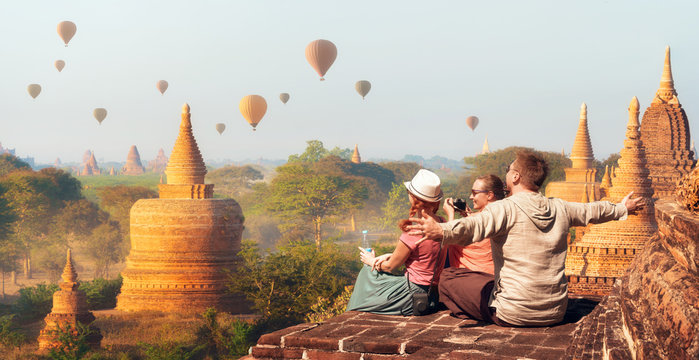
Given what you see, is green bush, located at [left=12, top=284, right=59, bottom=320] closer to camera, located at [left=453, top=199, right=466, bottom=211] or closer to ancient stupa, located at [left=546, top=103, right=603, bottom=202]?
ancient stupa, located at [left=546, top=103, right=603, bottom=202]

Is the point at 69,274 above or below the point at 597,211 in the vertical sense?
below

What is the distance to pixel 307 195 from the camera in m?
64.6

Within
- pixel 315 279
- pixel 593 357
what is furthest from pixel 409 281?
pixel 315 279

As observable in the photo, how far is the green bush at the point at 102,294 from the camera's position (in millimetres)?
34906

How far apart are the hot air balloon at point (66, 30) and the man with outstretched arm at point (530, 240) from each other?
76.9 meters

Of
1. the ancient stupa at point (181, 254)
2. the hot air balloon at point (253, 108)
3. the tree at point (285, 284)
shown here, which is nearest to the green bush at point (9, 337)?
the ancient stupa at point (181, 254)

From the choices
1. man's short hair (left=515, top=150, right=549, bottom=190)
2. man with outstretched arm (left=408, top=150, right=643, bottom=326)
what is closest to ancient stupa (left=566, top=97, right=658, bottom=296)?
man with outstretched arm (left=408, top=150, right=643, bottom=326)

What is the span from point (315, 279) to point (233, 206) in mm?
5599

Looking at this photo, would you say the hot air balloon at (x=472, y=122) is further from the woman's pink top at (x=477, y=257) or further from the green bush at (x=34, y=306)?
the woman's pink top at (x=477, y=257)

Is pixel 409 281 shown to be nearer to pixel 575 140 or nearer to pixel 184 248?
pixel 184 248

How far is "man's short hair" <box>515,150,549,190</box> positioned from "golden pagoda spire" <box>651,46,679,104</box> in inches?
1738

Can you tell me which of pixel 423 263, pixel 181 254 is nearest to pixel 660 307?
pixel 423 263

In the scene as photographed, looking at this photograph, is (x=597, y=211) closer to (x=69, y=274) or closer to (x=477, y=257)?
(x=477, y=257)

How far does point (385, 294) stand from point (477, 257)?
77cm
